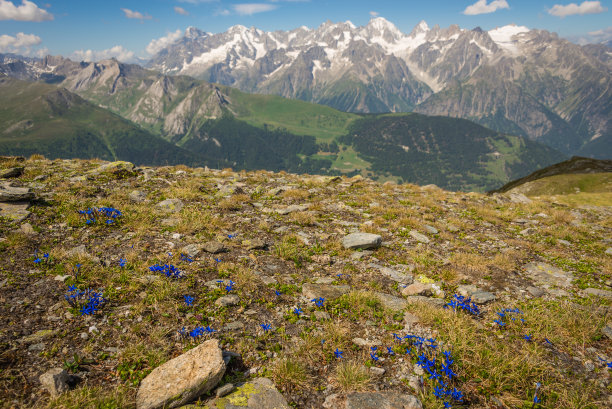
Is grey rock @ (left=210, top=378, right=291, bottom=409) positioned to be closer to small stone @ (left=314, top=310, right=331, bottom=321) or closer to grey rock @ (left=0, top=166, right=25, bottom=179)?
small stone @ (left=314, top=310, right=331, bottom=321)

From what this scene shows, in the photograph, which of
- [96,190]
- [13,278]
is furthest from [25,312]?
[96,190]

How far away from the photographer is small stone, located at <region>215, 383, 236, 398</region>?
488 centimetres

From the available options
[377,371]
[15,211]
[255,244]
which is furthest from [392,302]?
[15,211]

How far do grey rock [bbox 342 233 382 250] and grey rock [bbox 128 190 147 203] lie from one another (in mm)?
10326

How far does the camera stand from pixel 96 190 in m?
13.9

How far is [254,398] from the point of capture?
488 centimetres

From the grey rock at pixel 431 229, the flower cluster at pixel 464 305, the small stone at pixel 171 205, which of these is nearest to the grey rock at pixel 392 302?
the flower cluster at pixel 464 305

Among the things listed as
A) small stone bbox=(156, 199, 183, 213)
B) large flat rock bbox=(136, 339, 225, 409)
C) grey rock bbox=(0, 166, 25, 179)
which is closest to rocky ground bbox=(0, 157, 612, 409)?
large flat rock bbox=(136, 339, 225, 409)

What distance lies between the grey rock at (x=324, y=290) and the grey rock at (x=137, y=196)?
10259 mm

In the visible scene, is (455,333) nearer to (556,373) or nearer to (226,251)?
(556,373)

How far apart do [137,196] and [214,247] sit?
23.7 ft

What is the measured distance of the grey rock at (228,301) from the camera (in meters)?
7.24

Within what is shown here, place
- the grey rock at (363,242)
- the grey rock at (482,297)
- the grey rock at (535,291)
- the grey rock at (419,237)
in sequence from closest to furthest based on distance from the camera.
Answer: the grey rock at (482,297) < the grey rock at (535,291) < the grey rock at (363,242) < the grey rock at (419,237)

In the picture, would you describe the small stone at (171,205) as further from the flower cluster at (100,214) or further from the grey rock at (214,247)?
the grey rock at (214,247)
